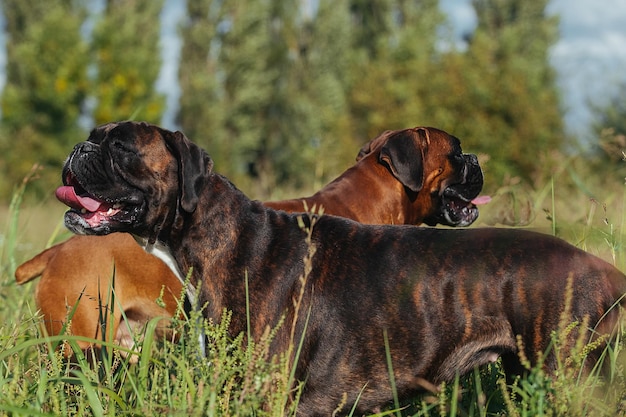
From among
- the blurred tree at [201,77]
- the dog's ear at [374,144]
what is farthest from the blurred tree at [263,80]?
the dog's ear at [374,144]

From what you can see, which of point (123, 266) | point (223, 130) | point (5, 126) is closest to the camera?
point (123, 266)

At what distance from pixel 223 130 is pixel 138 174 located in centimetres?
3595

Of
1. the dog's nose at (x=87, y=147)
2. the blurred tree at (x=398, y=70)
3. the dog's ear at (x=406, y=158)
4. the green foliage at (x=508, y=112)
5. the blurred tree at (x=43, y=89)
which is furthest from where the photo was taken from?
the blurred tree at (x=398, y=70)

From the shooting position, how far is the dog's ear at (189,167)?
3.78m

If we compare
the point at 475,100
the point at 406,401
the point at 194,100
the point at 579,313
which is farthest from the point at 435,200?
the point at 194,100

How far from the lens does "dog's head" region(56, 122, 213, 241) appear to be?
388 cm

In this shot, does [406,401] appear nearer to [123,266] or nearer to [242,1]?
[123,266]

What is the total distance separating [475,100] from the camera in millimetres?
31703

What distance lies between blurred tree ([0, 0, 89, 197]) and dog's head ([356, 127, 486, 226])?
1160 inches

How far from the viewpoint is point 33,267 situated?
514 centimetres

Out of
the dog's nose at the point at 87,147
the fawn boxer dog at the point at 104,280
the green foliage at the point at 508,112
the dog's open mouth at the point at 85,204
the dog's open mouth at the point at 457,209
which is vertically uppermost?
the green foliage at the point at 508,112

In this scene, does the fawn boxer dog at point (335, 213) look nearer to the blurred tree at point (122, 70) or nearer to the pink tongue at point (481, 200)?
the pink tongue at point (481, 200)

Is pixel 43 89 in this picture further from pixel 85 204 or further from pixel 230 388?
pixel 230 388

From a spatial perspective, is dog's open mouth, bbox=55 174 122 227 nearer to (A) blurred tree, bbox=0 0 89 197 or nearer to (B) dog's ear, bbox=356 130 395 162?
(B) dog's ear, bbox=356 130 395 162
